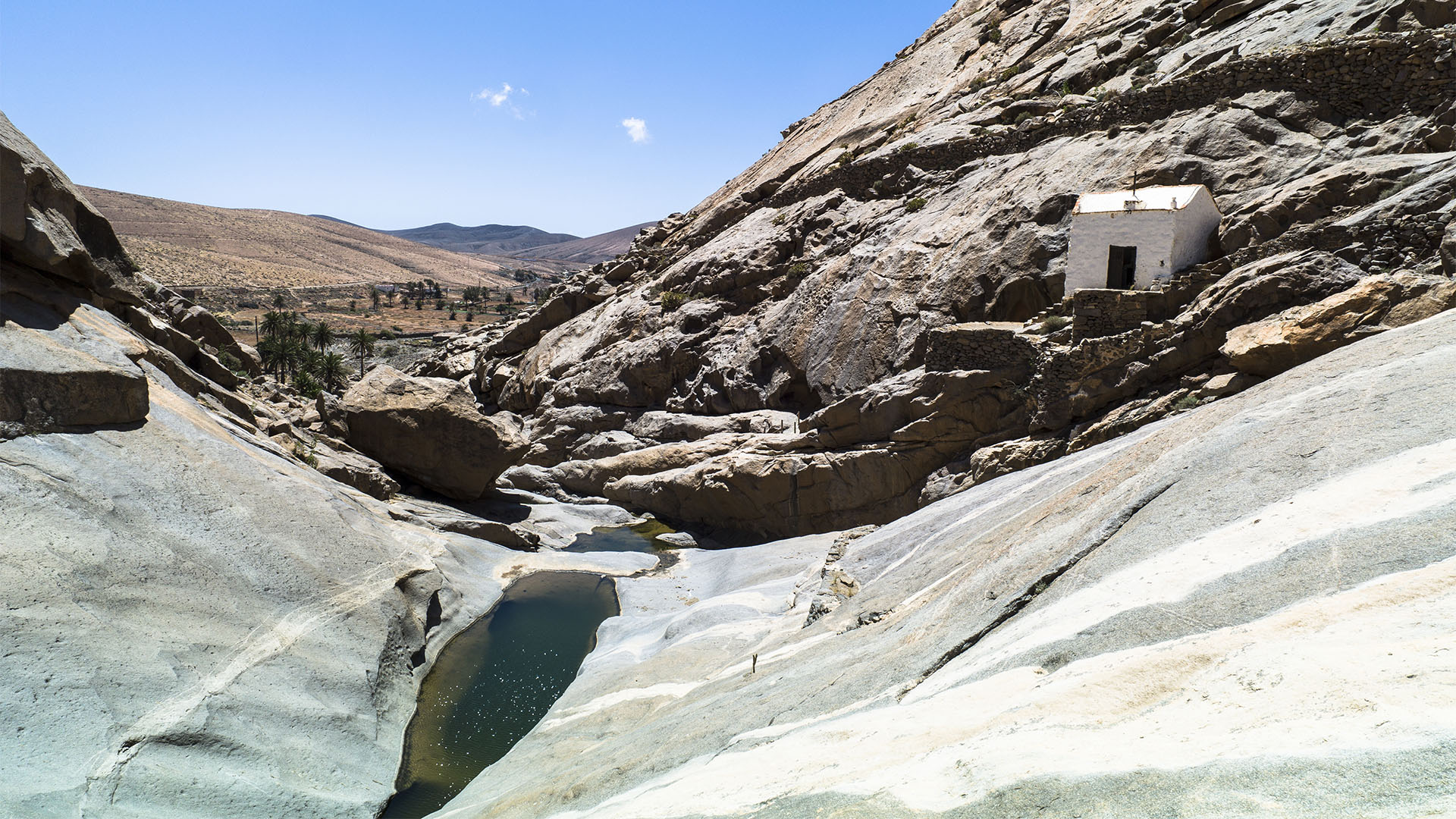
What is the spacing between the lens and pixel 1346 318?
14.1m

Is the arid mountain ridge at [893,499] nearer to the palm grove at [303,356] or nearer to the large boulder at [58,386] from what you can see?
the large boulder at [58,386]

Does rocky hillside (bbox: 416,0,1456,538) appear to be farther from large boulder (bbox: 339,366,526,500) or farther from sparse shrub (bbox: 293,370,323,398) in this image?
sparse shrub (bbox: 293,370,323,398)

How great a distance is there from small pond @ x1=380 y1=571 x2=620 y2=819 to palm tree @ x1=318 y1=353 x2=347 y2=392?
127ft

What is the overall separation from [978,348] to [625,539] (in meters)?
12.9

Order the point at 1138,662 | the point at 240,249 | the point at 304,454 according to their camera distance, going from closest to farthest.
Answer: the point at 1138,662
the point at 304,454
the point at 240,249

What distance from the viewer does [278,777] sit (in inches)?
440

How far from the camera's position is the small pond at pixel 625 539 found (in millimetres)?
26441

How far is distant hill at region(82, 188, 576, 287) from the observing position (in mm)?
122188

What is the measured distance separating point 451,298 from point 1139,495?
15531cm

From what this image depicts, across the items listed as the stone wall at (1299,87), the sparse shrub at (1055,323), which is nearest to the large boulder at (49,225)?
the sparse shrub at (1055,323)

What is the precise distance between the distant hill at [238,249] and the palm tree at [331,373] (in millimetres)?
68084

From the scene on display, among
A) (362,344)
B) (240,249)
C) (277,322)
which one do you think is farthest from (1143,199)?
(240,249)

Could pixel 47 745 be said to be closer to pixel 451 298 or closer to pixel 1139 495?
pixel 1139 495

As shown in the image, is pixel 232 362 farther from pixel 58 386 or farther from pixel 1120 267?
pixel 1120 267
